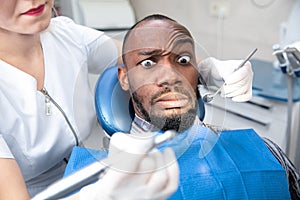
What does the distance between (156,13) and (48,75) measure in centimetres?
35

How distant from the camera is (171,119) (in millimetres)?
601

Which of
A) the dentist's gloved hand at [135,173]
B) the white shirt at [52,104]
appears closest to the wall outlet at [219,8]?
the white shirt at [52,104]

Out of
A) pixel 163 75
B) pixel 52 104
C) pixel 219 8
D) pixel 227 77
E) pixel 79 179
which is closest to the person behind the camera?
pixel 79 179

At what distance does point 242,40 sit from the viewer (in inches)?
77.7

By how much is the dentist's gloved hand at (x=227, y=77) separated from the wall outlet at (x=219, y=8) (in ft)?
4.05

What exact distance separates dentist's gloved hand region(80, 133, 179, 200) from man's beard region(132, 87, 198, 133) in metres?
Answer: 0.14

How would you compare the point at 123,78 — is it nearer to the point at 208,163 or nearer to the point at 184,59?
the point at 184,59

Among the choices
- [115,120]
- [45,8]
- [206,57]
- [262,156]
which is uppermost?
[45,8]

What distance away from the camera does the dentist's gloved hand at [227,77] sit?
0.69 metres

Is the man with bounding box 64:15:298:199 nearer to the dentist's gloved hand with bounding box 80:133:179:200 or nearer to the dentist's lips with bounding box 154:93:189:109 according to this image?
the dentist's lips with bounding box 154:93:189:109

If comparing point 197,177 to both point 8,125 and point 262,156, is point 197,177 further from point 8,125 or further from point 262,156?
point 8,125

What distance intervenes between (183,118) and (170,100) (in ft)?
0.16

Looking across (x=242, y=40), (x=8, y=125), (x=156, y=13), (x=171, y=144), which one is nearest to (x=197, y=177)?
(x=171, y=144)

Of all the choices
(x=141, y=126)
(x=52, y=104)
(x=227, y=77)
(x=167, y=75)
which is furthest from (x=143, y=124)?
(x=52, y=104)
